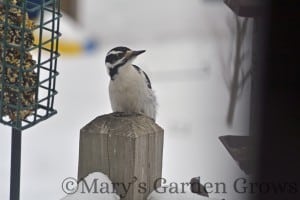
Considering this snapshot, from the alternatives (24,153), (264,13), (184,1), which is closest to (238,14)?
(264,13)

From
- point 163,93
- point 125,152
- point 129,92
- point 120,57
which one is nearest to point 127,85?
point 129,92

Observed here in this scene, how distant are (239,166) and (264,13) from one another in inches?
29.1

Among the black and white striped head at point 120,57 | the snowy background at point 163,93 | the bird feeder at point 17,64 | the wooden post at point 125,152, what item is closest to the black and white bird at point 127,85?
the black and white striped head at point 120,57

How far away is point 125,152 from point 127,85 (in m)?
1.17

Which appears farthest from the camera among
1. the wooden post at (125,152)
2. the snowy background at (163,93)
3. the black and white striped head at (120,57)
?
the black and white striped head at (120,57)

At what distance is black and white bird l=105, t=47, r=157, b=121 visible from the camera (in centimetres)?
313

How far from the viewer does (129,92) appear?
10.5 ft

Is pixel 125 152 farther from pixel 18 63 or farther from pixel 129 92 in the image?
pixel 129 92

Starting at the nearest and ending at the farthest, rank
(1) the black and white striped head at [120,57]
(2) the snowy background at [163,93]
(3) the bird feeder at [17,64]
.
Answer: (2) the snowy background at [163,93] < (3) the bird feeder at [17,64] < (1) the black and white striped head at [120,57]

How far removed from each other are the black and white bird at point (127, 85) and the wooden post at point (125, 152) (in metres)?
1.00

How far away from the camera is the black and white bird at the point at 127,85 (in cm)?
313

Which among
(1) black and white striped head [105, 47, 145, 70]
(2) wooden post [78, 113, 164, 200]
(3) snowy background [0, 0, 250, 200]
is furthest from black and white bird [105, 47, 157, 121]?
(2) wooden post [78, 113, 164, 200]

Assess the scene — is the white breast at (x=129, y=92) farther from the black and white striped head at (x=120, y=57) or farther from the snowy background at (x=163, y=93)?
the snowy background at (x=163, y=93)

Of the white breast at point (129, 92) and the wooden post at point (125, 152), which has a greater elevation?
the white breast at point (129, 92)
